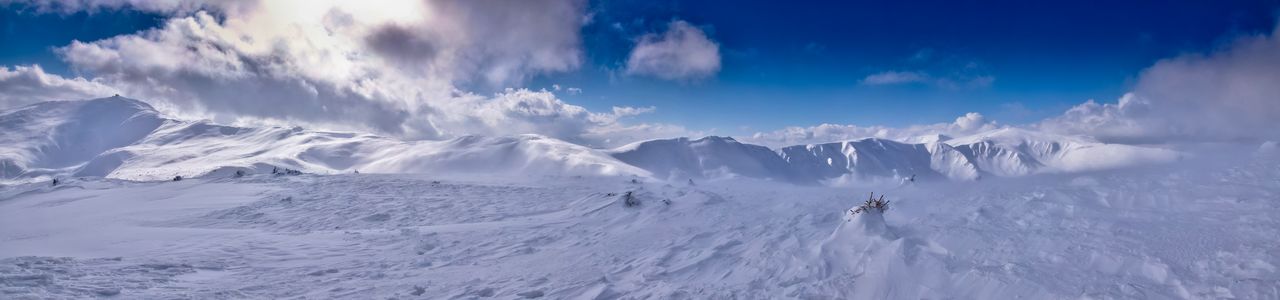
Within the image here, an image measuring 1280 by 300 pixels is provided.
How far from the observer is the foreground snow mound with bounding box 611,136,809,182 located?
8812 centimetres

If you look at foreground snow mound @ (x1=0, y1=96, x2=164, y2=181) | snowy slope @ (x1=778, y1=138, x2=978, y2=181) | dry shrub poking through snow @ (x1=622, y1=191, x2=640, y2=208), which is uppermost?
foreground snow mound @ (x1=0, y1=96, x2=164, y2=181)

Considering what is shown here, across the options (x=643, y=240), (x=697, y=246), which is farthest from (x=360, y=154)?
(x=697, y=246)

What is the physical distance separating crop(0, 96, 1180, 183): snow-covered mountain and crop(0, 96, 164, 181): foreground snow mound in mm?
323

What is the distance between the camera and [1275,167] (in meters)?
11.6

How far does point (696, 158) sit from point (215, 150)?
375ft

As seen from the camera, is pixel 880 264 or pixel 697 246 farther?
pixel 697 246

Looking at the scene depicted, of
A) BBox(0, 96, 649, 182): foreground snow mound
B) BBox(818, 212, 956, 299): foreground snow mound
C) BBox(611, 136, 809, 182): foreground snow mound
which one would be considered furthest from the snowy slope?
BBox(818, 212, 956, 299): foreground snow mound

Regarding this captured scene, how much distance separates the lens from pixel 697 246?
9.25 metres

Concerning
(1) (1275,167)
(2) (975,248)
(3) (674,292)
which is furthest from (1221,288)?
(1) (1275,167)

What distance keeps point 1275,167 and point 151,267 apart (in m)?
22.4

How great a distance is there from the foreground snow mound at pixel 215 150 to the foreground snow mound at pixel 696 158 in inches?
552

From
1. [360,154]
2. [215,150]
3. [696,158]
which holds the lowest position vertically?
[696,158]

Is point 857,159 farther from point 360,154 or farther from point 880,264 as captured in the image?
point 880,264

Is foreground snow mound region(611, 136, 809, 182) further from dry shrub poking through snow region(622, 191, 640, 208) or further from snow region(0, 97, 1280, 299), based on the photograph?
snow region(0, 97, 1280, 299)
